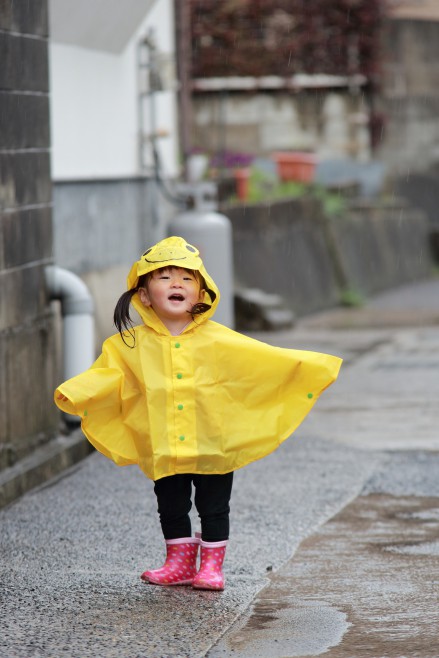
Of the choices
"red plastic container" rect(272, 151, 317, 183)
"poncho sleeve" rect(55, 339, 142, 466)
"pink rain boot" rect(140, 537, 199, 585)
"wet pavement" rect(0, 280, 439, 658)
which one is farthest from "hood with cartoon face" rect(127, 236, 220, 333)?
"red plastic container" rect(272, 151, 317, 183)

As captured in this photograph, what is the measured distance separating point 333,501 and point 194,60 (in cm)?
1542

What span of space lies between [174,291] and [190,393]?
1.18 feet

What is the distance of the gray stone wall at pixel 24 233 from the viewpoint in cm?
709

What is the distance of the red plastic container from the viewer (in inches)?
749

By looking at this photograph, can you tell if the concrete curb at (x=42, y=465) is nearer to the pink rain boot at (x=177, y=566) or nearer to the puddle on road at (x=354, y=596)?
the puddle on road at (x=354, y=596)

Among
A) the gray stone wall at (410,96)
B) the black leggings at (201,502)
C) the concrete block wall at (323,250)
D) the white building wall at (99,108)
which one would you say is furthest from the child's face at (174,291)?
the gray stone wall at (410,96)

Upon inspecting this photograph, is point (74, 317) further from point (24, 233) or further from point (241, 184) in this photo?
point (241, 184)

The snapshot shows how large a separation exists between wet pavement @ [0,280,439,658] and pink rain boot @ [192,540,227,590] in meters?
0.04

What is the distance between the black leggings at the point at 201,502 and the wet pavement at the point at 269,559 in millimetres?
225

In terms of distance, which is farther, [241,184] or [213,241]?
[241,184]

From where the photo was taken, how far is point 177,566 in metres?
5.24

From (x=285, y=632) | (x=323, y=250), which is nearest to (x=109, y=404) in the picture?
(x=285, y=632)

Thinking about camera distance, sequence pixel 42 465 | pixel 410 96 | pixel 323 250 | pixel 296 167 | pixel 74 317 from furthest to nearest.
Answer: pixel 410 96
pixel 296 167
pixel 323 250
pixel 74 317
pixel 42 465

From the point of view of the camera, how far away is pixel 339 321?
15.6 metres
